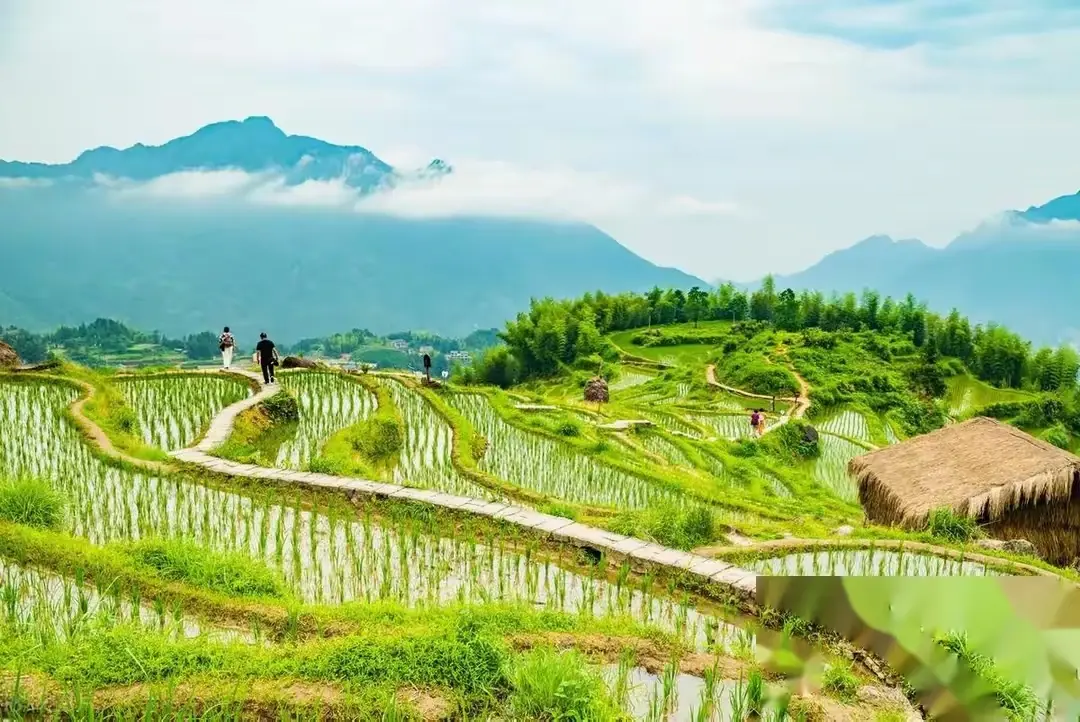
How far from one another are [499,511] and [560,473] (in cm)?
480

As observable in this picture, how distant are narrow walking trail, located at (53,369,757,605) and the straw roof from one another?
4319mm

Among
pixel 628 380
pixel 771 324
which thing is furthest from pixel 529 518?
pixel 771 324

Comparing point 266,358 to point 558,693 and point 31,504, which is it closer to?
point 31,504

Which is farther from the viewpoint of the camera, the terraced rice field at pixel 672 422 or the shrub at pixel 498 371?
the shrub at pixel 498 371

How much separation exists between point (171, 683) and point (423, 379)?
15.5 m

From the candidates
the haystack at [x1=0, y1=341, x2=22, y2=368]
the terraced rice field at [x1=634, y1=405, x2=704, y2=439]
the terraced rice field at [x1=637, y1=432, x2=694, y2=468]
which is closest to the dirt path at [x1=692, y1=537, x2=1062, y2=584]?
the terraced rice field at [x1=637, y1=432, x2=694, y2=468]

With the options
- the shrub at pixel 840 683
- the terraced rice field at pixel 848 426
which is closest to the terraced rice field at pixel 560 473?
the shrub at pixel 840 683

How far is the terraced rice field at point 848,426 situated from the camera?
25616mm

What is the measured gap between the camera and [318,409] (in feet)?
48.6

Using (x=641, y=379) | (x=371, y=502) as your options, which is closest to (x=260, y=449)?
(x=371, y=502)

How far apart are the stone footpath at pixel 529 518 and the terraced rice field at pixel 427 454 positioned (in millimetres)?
858

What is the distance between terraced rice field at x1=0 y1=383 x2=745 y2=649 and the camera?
5785 mm

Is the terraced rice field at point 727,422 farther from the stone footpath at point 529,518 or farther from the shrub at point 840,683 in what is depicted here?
the shrub at point 840,683

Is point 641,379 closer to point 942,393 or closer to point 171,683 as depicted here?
point 942,393
